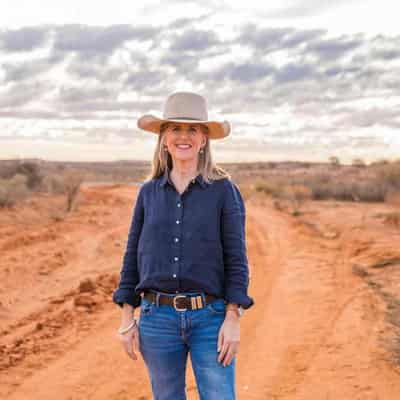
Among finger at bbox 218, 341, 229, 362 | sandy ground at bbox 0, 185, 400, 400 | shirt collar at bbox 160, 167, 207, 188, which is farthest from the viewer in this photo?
sandy ground at bbox 0, 185, 400, 400

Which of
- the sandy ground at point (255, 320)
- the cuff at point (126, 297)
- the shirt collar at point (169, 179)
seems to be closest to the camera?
the shirt collar at point (169, 179)

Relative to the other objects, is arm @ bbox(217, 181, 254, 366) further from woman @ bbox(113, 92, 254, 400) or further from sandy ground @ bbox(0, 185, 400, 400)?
sandy ground @ bbox(0, 185, 400, 400)

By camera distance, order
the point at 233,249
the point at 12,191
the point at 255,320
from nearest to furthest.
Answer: the point at 233,249 → the point at 255,320 → the point at 12,191

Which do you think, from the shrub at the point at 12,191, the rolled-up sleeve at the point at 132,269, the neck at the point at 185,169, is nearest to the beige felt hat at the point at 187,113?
the neck at the point at 185,169

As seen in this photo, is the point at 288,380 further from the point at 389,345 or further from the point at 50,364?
the point at 50,364

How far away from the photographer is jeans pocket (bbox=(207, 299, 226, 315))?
A: 9.17 ft

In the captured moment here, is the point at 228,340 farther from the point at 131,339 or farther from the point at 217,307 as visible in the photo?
the point at 131,339

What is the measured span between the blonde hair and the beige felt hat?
4 cm

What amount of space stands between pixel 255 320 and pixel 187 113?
15.3ft

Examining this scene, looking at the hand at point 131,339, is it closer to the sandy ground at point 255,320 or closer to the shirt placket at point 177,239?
the shirt placket at point 177,239

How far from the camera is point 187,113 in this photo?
9.61ft

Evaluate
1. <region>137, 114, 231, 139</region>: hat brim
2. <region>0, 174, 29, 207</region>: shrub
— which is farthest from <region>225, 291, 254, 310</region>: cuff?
<region>0, 174, 29, 207</region>: shrub

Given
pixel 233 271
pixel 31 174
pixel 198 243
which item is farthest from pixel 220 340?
pixel 31 174

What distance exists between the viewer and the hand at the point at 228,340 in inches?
108
